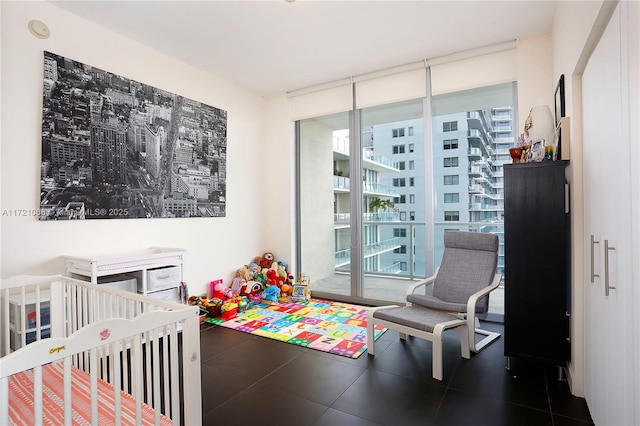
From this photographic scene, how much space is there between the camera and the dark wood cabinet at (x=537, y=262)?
213 cm

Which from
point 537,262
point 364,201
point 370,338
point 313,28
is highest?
point 313,28

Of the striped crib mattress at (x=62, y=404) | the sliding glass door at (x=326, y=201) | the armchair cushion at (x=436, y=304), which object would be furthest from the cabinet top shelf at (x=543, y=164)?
the striped crib mattress at (x=62, y=404)

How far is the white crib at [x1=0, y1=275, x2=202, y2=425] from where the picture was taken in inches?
38.1

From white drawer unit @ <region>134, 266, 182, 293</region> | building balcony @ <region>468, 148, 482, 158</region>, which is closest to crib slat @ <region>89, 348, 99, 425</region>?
white drawer unit @ <region>134, 266, 182, 293</region>

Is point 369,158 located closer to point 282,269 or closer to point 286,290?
point 282,269

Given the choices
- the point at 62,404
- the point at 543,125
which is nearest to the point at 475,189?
the point at 543,125

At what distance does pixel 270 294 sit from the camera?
4156 millimetres

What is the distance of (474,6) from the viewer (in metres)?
2.71

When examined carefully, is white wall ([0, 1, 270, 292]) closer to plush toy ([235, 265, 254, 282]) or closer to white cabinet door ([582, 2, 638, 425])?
plush toy ([235, 265, 254, 282])

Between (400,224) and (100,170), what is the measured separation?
317cm

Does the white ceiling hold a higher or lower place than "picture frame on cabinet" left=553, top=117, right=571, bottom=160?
higher

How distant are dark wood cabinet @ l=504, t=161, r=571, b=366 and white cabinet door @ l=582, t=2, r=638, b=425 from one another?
23 centimetres

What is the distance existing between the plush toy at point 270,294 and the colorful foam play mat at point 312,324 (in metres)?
0.09

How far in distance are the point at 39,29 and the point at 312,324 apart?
339 centimetres
